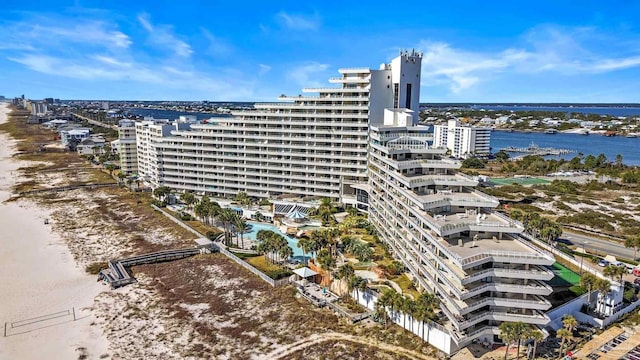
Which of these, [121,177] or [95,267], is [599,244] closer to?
[95,267]

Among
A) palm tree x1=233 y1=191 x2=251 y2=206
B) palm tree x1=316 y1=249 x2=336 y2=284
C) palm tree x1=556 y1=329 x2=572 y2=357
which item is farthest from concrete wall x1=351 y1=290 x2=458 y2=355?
palm tree x1=233 y1=191 x2=251 y2=206

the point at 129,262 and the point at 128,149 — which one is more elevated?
the point at 128,149

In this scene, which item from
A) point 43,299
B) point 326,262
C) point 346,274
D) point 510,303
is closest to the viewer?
point 510,303

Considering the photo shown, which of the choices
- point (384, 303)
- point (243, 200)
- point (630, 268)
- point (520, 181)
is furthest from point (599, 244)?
point (243, 200)

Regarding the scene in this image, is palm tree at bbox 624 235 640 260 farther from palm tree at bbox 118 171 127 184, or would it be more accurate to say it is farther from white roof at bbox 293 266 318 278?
palm tree at bbox 118 171 127 184

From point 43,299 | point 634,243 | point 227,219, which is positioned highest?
point 227,219

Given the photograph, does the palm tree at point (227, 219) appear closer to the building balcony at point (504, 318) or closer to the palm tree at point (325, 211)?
the palm tree at point (325, 211)

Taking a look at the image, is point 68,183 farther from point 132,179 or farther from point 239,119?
point 239,119
